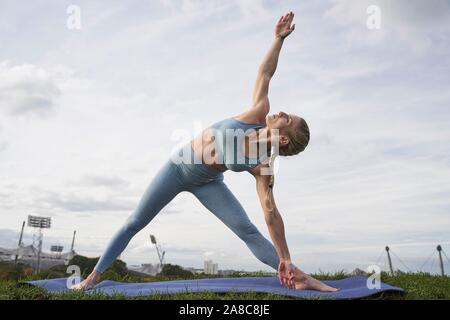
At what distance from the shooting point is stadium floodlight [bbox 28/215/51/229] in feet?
157

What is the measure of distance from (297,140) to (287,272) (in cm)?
132

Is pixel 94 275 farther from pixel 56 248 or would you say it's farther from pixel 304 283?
pixel 56 248

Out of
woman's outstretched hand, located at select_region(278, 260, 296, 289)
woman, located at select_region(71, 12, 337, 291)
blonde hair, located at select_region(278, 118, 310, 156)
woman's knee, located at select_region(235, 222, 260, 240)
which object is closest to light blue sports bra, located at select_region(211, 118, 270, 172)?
woman, located at select_region(71, 12, 337, 291)

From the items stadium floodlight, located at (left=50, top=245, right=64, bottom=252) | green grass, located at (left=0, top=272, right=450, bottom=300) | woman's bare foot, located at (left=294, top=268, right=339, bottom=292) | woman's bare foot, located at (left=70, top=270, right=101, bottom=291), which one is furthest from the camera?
stadium floodlight, located at (left=50, top=245, right=64, bottom=252)

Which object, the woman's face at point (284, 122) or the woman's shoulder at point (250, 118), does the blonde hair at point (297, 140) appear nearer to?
the woman's face at point (284, 122)

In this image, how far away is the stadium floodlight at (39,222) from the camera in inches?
1889

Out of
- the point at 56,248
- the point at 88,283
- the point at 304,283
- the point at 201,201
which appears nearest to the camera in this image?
the point at 304,283

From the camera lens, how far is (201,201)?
5.35 m

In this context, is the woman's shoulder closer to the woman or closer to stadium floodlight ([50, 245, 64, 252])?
the woman

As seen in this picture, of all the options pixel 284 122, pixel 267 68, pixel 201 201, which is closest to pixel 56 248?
pixel 201 201

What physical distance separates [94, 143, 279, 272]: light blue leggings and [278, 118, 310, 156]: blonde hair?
31.3 inches
